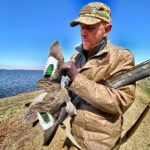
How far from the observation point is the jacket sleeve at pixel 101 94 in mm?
4066

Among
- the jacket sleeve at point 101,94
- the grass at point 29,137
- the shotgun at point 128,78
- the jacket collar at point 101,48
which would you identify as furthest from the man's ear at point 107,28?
the grass at point 29,137

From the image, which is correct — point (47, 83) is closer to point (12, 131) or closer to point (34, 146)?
point (34, 146)

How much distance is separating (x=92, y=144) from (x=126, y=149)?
10.4m

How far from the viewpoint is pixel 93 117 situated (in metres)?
4.27

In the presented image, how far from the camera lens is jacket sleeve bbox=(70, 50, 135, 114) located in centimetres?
407

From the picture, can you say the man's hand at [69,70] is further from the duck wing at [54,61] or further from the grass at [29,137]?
the grass at [29,137]

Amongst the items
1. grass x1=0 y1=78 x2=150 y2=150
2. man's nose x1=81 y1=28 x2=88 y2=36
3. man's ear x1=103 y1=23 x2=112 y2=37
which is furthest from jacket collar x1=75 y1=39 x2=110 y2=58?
grass x1=0 y1=78 x2=150 y2=150

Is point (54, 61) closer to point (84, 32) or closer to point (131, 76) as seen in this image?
point (84, 32)

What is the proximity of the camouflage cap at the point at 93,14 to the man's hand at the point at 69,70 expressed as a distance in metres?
0.69

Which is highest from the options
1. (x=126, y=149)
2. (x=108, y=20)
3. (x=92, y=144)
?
(x=108, y=20)

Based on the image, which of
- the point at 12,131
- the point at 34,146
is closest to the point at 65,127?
the point at 34,146

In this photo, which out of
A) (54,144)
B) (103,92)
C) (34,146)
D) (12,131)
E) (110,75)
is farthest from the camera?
(12,131)

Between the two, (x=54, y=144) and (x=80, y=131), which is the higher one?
(x=80, y=131)

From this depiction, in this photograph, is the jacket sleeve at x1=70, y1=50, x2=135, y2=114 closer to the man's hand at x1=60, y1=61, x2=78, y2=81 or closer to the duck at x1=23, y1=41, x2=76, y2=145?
the man's hand at x1=60, y1=61, x2=78, y2=81
